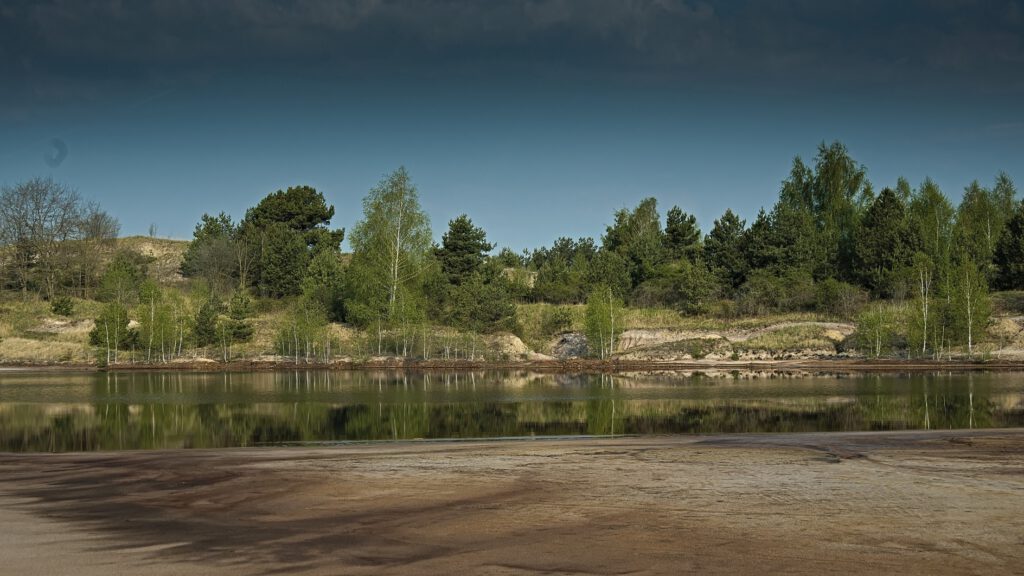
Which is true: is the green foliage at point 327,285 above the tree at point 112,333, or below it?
above

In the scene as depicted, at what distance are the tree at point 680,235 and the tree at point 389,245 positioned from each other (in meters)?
36.2

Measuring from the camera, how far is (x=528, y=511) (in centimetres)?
1374

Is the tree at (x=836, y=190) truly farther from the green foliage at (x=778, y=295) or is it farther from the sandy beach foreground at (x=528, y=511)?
the sandy beach foreground at (x=528, y=511)

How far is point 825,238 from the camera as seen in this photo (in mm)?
96688

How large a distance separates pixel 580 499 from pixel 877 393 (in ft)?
112

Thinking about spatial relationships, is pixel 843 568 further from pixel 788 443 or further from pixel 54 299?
pixel 54 299

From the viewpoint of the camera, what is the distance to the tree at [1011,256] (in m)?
84.4

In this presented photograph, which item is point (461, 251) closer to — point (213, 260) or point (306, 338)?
point (306, 338)

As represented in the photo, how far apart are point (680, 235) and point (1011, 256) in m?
38.1

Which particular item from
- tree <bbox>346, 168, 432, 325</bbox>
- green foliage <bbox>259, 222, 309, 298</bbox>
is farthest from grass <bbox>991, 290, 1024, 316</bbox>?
green foliage <bbox>259, 222, 309, 298</bbox>

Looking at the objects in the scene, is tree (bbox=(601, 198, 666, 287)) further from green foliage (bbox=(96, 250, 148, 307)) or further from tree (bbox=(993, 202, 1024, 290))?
green foliage (bbox=(96, 250, 148, 307))

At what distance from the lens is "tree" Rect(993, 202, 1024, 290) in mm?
84375

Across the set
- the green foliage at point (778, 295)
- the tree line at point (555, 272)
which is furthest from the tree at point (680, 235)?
the green foliage at point (778, 295)

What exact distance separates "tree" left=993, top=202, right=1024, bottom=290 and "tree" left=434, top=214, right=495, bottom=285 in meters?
56.7
